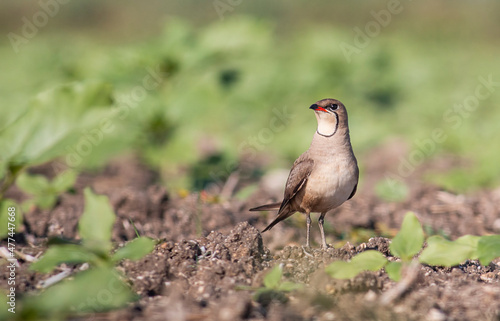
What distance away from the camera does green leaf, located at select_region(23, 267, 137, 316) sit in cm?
218

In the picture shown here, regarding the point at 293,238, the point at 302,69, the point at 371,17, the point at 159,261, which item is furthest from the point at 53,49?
the point at 371,17

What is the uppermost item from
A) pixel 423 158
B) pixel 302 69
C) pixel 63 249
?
pixel 302 69

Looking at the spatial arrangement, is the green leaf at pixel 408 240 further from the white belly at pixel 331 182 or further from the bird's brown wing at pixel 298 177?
the bird's brown wing at pixel 298 177

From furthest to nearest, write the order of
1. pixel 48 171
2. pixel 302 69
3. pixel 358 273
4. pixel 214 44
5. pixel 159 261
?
pixel 302 69
pixel 48 171
pixel 214 44
pixel 159 261
pixel 358 273

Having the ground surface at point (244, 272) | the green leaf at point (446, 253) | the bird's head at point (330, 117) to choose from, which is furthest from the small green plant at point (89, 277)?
the bird's head at point (330, 117)

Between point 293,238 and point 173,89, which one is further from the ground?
point 173,89

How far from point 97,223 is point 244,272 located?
2.46ft

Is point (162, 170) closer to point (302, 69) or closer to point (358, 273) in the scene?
point (358, 273)

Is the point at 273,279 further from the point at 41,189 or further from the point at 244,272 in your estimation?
the point at 41,189

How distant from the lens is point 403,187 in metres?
6.16

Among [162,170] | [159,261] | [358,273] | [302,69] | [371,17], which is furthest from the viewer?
[371,17]

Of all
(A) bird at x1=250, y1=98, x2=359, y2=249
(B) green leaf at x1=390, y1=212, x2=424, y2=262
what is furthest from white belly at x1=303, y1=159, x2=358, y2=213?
(B) green leaf at x1=390, y1=212, x2=424, y2=262

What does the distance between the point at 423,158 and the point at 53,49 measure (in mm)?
8456

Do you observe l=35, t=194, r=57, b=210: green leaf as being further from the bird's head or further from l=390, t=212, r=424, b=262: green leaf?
l=390, t=212, r=424, b=262: green leaf
